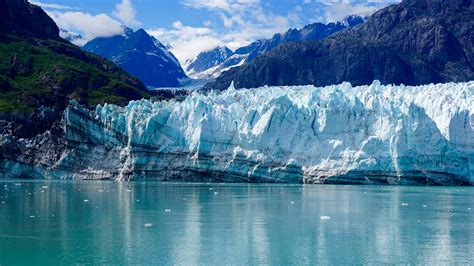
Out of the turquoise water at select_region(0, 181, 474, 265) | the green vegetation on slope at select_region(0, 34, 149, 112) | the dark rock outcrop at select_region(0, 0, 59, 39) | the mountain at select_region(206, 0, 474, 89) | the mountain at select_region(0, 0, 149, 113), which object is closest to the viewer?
the turquoise water at select_region(0, 181, 474, 265)

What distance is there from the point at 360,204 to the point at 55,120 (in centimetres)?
3025

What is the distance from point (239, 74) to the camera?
133m

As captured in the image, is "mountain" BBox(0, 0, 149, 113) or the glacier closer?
the glacier

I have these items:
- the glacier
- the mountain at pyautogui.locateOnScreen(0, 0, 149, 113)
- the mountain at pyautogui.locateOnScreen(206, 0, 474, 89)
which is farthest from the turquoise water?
the mountain at pyautogui.locateOnScreen(206, 0, 474, 89)

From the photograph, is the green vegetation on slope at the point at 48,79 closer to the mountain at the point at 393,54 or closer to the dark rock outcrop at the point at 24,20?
the dark rock outcrop at the point at 24,20

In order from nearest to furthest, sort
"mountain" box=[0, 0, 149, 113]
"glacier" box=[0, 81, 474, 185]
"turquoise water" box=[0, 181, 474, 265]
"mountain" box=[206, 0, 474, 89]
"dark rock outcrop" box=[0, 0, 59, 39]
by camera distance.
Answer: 1. "turquoise water" box=[0, 181, 474, 265]
2. "glacier" box=[0, 81, 474, 185]
3. "mountain" box=[0, 0, 149, 113]
4. "dark rock outcrop" box=[0, 0, 59, 39]
5. "mountain" box=[206, 0, 474, 89]

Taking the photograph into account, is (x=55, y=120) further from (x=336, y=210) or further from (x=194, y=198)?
(x=336, y=210)

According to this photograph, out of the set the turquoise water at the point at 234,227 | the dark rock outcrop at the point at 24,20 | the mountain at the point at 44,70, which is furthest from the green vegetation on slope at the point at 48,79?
the turquoise water at the point at 234,227

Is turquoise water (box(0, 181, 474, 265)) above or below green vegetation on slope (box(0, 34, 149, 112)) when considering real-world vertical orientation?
below

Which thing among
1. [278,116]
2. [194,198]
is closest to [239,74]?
[278,116]

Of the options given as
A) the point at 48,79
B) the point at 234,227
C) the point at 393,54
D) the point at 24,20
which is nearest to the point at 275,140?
the point at 234,227

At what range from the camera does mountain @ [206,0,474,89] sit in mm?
123812

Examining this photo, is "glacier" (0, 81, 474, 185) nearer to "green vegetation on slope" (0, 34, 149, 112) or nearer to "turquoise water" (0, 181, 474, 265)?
"turquoise water" (0, 181, 474, 265)

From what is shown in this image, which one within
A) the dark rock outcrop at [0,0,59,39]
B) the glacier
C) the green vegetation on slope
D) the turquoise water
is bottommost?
the turquoise water
